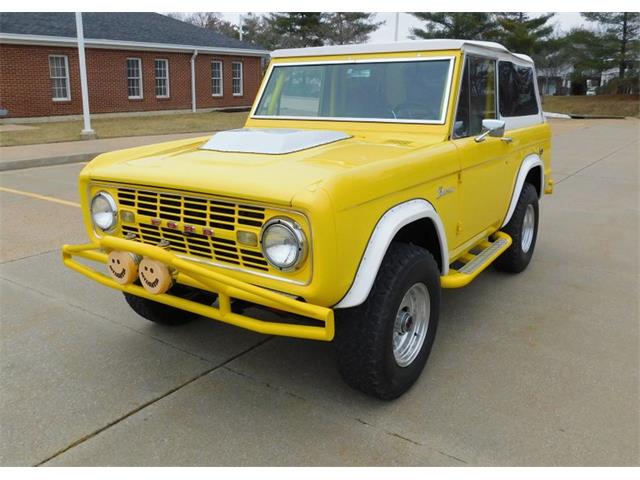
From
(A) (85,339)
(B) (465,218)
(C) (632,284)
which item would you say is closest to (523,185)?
(C) (632,284)

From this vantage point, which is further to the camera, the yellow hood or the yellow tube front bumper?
the yellow hood

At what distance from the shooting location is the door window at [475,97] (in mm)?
3973

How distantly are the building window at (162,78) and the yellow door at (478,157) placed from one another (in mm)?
22616

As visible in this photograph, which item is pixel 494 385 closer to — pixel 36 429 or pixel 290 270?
pixel 290 270

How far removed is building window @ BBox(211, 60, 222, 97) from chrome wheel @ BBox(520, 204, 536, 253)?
78.6ft

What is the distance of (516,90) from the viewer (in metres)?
5.12

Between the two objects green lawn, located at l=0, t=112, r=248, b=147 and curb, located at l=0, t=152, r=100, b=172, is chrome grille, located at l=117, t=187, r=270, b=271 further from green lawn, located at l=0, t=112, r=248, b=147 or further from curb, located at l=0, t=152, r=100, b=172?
green lawn, located at l=0, t=112, r=248, b=147

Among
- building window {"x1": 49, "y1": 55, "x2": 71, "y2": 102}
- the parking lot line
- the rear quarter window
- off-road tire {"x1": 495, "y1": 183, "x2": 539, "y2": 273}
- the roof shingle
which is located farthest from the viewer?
Answer: building window {"x1": 49, "y1": 55, "x2": 71, "y2": 102}

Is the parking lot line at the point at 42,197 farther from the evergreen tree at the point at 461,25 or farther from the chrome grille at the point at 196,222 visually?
the evergreen tree at the point at 461,25

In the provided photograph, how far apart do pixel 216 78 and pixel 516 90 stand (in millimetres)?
24360

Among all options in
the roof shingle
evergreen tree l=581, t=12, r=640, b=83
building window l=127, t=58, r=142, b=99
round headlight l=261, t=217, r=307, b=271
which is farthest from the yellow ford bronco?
evergreen tree l=581, t=12, r=640, b=83

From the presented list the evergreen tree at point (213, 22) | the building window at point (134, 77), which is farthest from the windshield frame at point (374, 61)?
the evergreen tree at point (213, 22)

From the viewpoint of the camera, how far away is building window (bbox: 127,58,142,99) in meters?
23.6

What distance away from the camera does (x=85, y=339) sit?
400cm
